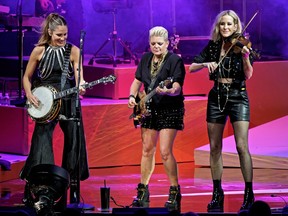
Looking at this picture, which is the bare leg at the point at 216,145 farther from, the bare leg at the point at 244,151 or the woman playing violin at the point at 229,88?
the bare leg at the point at 244,151

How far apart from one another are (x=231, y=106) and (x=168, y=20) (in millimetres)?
6345

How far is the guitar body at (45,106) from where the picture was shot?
9070mm

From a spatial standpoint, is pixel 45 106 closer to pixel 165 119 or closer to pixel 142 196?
pixel 165 119

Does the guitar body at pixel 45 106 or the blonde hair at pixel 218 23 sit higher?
the blonde hair at pixel 218 23

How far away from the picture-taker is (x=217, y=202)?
8.91m

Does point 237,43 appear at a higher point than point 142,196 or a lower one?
higher

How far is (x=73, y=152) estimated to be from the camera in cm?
928

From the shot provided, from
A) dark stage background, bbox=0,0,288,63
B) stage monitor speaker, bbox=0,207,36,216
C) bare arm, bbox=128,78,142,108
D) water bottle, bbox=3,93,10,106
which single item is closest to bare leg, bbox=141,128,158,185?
bare arm, bbox=128,78,142,108

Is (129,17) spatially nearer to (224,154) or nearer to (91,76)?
(91,76)

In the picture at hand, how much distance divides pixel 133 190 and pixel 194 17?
5.18 metres

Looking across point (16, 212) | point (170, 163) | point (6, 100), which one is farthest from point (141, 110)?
point (6, 100)

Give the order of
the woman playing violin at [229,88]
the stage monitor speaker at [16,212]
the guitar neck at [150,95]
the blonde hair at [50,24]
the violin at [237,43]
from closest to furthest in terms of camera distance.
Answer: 1. the stage monitor speaker at [16,212]
2. the violin at [237,43]
3. the woman playing violin at [229,88]
4. the guitar neck at [150,95]
5. the blonde hair at [50,24]

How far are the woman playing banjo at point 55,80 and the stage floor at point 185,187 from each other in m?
0.64

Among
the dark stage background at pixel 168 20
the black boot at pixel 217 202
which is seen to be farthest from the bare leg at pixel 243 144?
the dark stage background at pixel 168 20
